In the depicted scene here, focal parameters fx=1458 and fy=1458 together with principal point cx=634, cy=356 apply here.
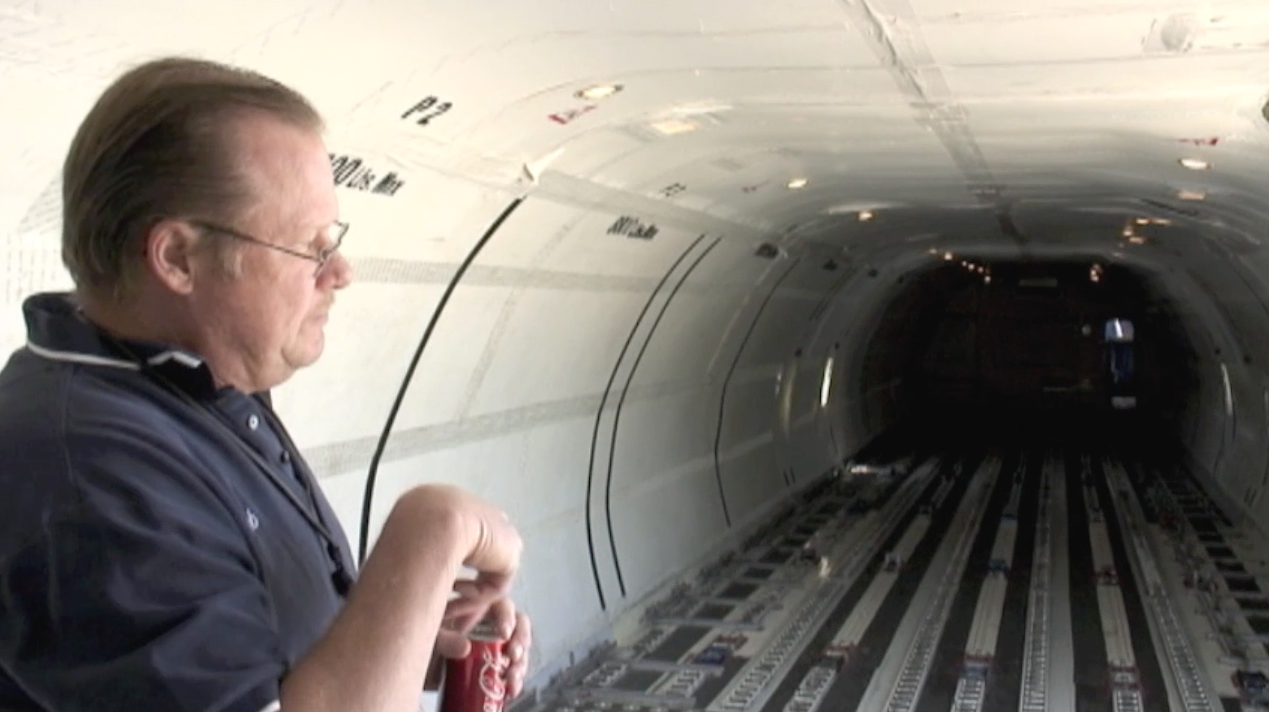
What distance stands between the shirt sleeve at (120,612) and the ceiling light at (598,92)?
3.80m

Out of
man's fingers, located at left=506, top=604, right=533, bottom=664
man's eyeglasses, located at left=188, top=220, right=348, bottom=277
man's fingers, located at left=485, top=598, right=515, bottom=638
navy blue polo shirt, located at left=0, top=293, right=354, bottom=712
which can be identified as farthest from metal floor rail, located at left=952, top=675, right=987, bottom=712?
navy blue polo shirt, located at left=0, top=293, right=354, bottom=712

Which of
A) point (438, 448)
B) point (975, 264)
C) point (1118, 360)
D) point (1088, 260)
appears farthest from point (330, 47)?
point (1118, 360)

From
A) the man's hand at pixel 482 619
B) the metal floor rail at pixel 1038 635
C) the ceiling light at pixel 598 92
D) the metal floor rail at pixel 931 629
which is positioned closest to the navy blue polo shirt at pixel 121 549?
the man's hand at pixel 482 619

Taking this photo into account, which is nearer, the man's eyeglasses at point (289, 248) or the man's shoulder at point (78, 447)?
the man's shoulder at point (78, 447)

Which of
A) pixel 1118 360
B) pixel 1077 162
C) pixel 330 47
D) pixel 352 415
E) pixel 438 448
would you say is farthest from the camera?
pixel 1118 360

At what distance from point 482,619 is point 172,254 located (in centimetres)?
76

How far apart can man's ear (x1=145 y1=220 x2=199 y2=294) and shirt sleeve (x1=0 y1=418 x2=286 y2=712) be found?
26cm

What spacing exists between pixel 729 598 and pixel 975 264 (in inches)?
475

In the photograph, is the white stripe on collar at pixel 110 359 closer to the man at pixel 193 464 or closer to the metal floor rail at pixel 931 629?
the man at pixel 193 464

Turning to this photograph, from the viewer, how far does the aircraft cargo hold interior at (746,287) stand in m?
4.24

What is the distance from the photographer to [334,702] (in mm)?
1580

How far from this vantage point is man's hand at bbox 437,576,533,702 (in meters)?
2.13

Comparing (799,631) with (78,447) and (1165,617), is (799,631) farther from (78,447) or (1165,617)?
(78,447)

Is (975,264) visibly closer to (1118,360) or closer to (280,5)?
(1118,360)
